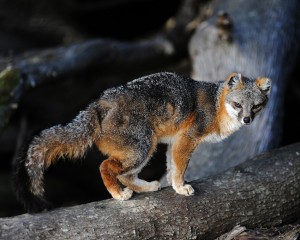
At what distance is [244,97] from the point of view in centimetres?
587

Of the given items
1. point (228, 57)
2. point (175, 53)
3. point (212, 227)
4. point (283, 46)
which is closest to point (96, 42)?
point (175, 53)

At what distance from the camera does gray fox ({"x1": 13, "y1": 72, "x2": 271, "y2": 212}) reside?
5133 millimetres

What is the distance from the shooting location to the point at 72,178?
10414 millimetres

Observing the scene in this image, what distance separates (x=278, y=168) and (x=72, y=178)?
17.0 feet

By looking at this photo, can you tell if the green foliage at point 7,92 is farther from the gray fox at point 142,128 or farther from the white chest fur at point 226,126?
the white chest fur at point 226,126

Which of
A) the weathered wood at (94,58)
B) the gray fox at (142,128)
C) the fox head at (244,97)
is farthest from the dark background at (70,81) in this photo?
the fox head at (244,97)

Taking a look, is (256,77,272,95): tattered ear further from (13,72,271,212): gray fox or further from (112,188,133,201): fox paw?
(112,188,133,201): fox paw

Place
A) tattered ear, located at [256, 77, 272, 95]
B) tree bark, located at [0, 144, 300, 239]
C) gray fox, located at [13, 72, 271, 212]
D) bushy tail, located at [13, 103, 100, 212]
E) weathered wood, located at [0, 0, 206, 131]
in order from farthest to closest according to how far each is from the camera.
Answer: weathered wood, located at [0, 0, 206, 131] → tattered ear, located at [256, 77, 272, 95] → gray fox, located at [13, 72, 271, 212] → bushy tail, located at [13, 103, 100, 212] → tree bark, located at [0, 144, 300, 239]

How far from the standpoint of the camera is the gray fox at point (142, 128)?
16.8 ft

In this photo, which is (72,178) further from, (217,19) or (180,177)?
(180,177)

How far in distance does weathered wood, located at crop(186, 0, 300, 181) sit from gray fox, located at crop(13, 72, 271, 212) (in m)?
1.41

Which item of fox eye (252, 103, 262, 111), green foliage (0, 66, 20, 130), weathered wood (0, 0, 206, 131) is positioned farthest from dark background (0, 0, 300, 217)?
fox eye (252, 103, 262, 111)

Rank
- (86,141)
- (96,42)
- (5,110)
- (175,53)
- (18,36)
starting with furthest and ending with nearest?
(18,36) → (175,53) → (96,42) → (5,110) → (86,141)

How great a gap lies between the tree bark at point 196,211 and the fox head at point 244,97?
679 mm
